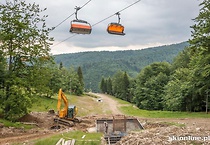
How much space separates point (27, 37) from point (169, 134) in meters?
14.4

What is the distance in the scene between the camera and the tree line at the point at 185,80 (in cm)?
2159

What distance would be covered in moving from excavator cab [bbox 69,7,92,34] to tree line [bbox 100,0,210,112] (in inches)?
503

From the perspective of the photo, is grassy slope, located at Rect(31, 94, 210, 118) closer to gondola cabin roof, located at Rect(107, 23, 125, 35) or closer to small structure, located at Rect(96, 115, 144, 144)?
small structure, located at Rect(96, 115, 144, 144)

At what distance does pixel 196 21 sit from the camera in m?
22.1

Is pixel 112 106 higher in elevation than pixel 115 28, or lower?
lower

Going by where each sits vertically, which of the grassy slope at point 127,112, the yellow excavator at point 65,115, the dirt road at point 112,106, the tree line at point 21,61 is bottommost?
the dirt road at point 112,106

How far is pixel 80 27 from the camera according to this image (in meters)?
11.6

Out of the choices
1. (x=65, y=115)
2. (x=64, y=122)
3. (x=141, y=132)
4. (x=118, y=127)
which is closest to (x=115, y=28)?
(x=141, y=132)

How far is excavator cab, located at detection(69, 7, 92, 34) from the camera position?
11.5 m

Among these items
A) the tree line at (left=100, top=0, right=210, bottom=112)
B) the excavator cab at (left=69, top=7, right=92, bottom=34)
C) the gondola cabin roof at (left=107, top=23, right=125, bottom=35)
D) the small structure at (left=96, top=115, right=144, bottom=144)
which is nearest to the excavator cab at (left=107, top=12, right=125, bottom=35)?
the gondola cabin roof at (left=107, top=23, right=125, bottom=35)

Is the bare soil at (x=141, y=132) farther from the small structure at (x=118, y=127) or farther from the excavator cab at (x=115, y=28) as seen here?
the excavator cab at (x=115, y=28)

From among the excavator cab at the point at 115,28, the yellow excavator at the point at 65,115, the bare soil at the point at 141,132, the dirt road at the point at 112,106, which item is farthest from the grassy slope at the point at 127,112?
the excavator cab at the point at 115,28

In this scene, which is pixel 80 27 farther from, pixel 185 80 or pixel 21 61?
pixel 185 80

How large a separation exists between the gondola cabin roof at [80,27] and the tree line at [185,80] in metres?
12.8
